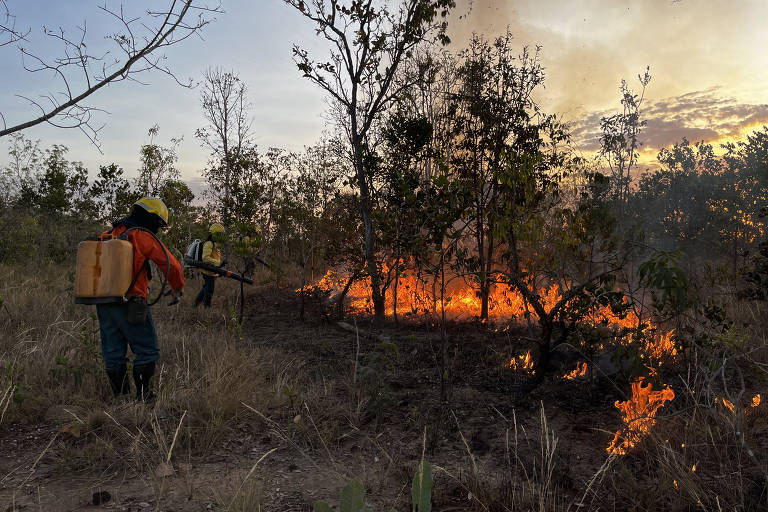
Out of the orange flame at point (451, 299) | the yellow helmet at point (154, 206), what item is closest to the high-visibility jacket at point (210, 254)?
the orange flame at point (451, 299)

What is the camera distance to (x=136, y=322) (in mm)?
4277

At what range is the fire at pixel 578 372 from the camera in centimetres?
558

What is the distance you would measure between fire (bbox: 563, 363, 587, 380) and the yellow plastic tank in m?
5.08

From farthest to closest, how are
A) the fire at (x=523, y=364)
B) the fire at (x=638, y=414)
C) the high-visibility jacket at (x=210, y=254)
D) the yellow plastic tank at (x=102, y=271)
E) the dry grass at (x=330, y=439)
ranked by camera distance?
the high-visibility jacket at (x=210, y=254) < the fire at (x=523, y=364) < the yellow plastic tank at (x=102, y=271) < the fire at (x=638, y=414) < the dry grass at (x=330, y=439)

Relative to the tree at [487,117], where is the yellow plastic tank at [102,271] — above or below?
below

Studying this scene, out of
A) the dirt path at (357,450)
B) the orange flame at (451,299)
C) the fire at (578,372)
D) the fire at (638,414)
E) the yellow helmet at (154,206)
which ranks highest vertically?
the yellow helmet at (154,206)

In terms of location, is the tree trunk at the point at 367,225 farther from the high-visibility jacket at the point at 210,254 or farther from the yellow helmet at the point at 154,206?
the yellow helmet at the point at 154,206

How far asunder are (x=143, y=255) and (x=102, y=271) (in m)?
0.38

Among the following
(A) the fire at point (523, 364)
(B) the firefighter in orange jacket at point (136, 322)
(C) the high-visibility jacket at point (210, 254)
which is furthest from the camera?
(C) the high-visibility jacket at point (210, 254)

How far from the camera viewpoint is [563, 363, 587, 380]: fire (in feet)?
18.3

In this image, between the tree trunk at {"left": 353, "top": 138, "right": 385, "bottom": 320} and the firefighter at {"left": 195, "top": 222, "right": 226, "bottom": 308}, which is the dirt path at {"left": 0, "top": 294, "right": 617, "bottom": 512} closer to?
the tree trunk at {"left": 353, "top": 138, "right": 385, "bottom": 320}

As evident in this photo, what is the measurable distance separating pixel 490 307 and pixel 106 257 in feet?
26.6

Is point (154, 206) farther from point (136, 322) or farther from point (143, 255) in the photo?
point (136, 322)

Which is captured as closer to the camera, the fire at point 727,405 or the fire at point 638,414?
the fire at point 727,405
